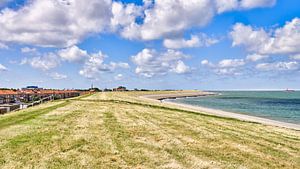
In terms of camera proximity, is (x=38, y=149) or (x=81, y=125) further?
(x=81, y=125)

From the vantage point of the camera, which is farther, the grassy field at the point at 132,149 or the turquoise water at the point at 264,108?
the turquoise water at the point at 264,108

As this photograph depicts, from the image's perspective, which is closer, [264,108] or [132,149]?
[132,149]

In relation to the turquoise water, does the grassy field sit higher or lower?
higher

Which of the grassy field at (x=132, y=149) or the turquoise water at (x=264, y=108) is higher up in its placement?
the grassy field at (x=132, y=149)

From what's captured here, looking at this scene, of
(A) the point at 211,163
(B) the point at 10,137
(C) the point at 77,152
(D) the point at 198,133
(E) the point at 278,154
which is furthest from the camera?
(D) the point at 198,133

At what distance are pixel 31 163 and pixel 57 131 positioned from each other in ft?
18.9

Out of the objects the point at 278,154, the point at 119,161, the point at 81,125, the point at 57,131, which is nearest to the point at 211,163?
the point at 119,161

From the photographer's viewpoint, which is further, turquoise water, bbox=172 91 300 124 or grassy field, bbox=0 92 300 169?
turquoise water, bbox=172 91 300 124

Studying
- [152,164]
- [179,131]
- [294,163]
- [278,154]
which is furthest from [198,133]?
[152,164]

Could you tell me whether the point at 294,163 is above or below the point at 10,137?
below

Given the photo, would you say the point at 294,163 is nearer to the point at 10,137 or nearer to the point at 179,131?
the point at 179,131

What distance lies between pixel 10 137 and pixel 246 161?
9576mm

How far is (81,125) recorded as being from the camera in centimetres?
1795

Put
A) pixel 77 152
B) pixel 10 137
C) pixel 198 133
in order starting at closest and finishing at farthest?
pixel 77 152, pixel 10 137, pixel 198 133
